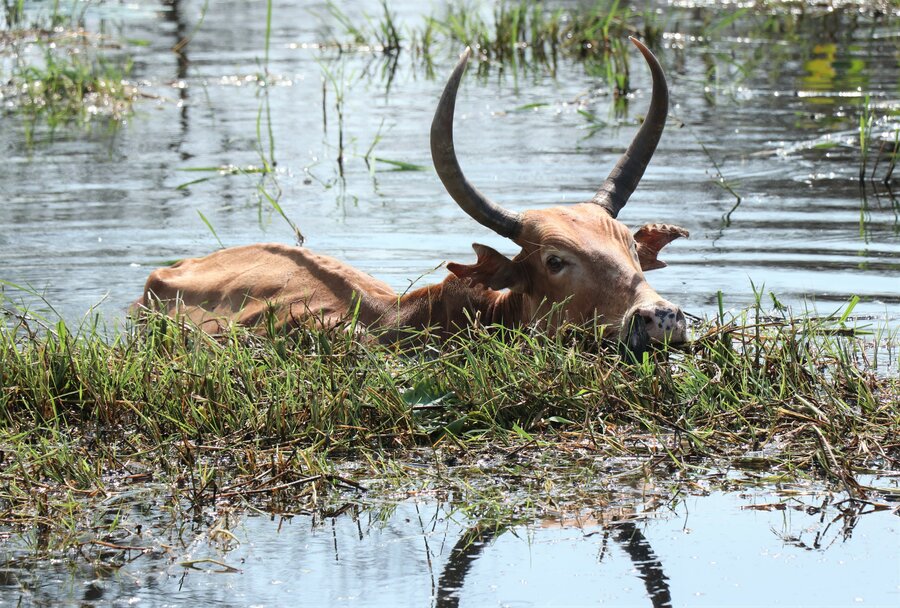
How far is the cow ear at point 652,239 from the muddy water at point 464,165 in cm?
98

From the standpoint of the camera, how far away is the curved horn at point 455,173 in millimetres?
5949

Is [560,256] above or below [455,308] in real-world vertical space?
above

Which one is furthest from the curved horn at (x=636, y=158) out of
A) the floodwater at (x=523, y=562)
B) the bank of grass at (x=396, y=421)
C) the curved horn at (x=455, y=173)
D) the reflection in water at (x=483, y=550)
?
the reflection in water at (x=483, y=550)

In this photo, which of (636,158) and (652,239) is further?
(636,158)

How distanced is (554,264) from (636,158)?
0.95m

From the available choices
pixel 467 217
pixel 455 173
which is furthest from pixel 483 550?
pixel 467 217

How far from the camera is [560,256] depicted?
5965mm

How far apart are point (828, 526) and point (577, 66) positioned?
12418mm

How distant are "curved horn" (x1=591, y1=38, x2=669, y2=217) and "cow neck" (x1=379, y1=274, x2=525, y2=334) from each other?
0.63 m

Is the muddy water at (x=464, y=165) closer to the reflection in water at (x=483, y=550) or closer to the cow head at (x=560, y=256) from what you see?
the cow head at (x=560, y=256)

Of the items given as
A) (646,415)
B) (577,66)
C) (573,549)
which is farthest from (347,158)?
(573,549)

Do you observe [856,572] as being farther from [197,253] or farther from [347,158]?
[347,158]

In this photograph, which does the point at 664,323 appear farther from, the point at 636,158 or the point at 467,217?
the point at 467,217

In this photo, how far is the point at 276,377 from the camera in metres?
5.38
